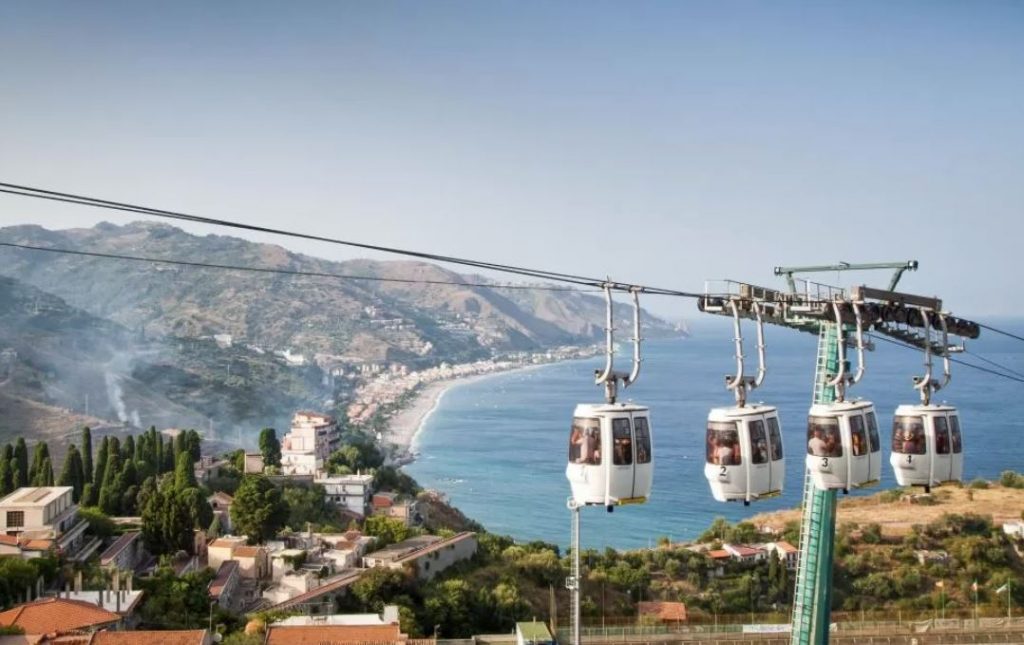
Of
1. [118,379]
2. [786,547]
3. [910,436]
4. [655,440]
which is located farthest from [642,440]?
[118,379]

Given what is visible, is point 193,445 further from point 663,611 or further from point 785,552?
point 785,552

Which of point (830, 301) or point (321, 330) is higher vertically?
point (321, 330)

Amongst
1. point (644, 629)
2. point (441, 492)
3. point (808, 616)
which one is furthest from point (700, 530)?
point (808, 616)

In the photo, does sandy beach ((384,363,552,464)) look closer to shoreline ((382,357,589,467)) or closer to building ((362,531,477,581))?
shoreline ((382,357,589,467))

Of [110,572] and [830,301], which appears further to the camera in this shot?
[110,572]

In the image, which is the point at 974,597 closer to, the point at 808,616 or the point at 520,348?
the point at 808,616

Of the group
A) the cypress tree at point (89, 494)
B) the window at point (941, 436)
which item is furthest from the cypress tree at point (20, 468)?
the window at point (941, 436)

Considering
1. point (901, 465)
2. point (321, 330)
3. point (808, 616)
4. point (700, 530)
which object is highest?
point (321, 330)
